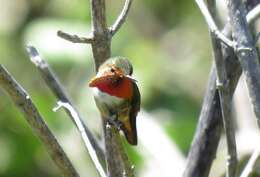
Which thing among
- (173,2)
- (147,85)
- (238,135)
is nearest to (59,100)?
(238,135)

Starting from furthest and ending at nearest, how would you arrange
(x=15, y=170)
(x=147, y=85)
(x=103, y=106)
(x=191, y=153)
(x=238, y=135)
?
1. (x=147, y=85)
2. (x=15, y=170)
3. (x=238, y=135)
4. (x=191, y=153)
5. (x=103, y=106)

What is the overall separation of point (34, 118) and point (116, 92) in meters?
0.17

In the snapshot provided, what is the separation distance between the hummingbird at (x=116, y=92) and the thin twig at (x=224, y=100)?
16cm

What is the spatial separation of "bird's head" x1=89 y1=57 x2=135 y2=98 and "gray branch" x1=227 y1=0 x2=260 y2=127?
0.23 meters

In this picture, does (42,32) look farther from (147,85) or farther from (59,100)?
(59,100)

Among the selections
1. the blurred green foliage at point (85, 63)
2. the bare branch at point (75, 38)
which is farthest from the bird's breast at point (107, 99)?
the blurred green foliage at point (85, 63)

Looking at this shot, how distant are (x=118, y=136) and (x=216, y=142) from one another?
0.44 metres

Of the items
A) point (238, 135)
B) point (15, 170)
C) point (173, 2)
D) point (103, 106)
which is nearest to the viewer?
point (103, 106)

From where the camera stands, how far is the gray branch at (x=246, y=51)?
56.7 inches

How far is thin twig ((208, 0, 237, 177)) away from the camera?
1.58m

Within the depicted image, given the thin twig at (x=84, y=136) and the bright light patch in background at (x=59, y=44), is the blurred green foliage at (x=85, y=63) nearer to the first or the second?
the bright light patch in background at (x=59, y=44)

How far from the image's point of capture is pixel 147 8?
15.4ft

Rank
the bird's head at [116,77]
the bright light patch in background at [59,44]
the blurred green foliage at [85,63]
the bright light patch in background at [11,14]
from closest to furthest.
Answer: the bird's head at [116,77] < the blurred green foliage at [85,63] < the bright light patch in background at [59,44] < the bright light patch in background at [11,14]

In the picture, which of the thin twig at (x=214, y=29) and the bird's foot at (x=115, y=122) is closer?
the thin twig at (x=214, y=29)
